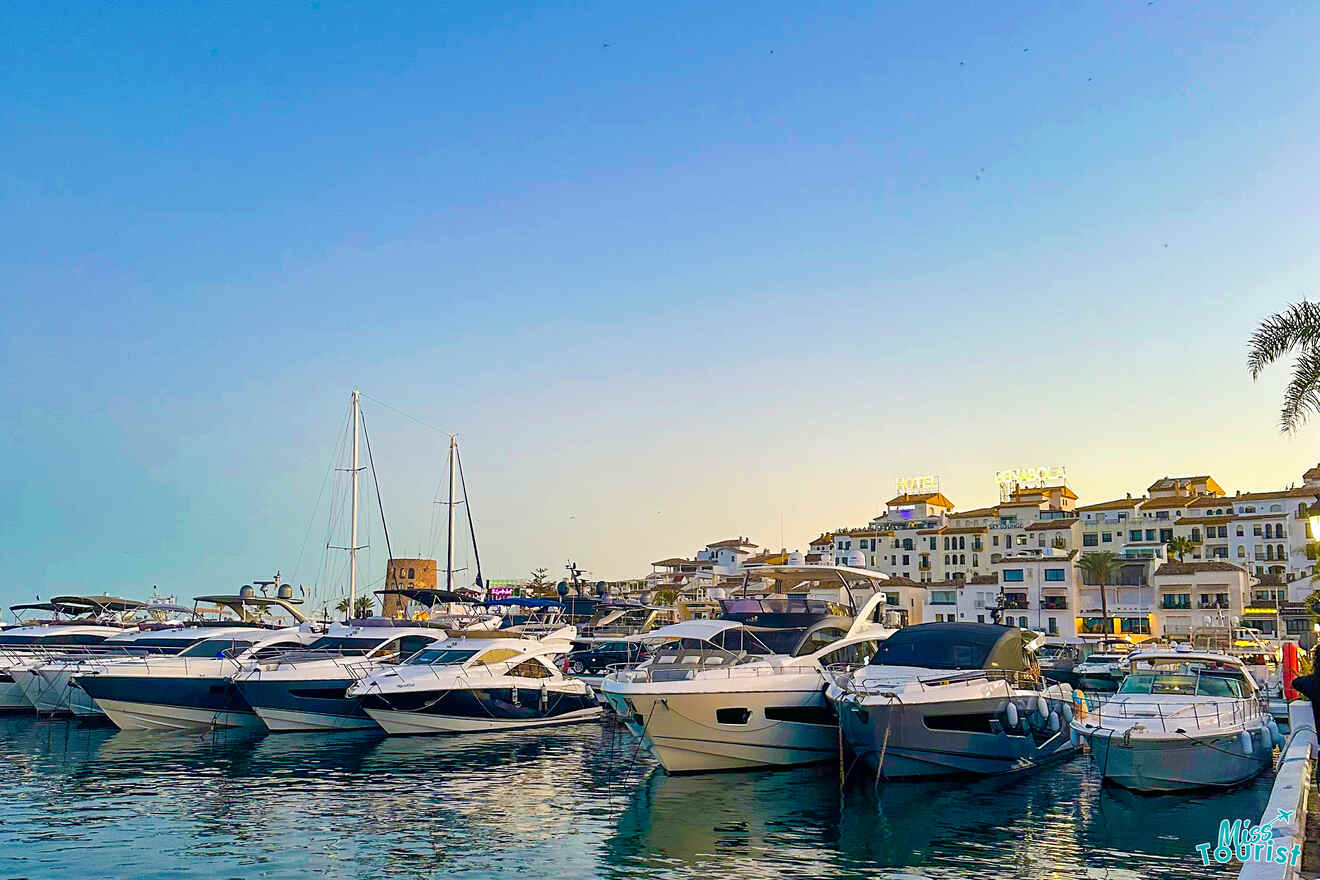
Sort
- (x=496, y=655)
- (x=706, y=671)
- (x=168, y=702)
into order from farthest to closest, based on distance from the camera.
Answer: (x=496, y=655)
(x=168, y=702)
(x=706, y=671)

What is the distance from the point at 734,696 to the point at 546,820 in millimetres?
6051

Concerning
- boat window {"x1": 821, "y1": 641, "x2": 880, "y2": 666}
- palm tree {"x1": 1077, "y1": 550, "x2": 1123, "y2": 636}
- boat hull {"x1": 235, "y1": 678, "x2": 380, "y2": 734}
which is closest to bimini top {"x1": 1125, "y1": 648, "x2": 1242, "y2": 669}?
boat window {"x1": 821, "y1": 641, "x2": 880, "y2": 666}

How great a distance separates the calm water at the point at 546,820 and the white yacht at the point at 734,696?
0.68m

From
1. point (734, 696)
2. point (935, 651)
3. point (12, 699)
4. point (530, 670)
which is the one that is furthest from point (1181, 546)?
point (12, 699)

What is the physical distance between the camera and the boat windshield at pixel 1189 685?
2477 centimetres

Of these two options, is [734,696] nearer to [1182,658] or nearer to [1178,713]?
[1178,713]

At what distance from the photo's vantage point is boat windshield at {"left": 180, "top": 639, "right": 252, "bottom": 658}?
3525 cm

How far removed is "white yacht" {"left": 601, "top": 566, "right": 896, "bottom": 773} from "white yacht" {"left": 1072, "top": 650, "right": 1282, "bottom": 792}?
6.32 metres

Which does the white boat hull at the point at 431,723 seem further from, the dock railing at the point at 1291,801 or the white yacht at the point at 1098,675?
the white yacht at the point at 1098,675

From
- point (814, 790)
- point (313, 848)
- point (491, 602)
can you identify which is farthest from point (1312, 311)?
point (491, 602)

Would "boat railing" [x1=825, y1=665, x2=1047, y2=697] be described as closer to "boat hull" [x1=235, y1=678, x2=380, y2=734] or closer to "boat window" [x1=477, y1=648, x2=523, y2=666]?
"boat window" [x1=477, y1=648, x2=523, y2=666]

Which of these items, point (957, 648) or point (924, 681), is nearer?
point (924, 681)

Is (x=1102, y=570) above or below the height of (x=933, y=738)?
above

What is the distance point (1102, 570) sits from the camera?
80.6m
